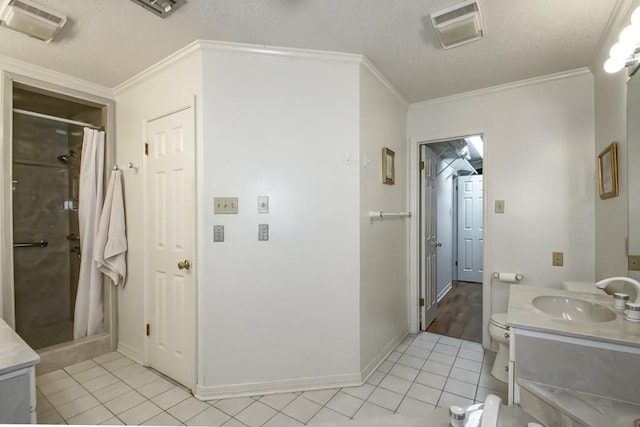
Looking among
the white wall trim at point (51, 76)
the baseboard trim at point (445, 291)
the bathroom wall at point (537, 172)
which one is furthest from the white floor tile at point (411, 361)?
the white wall trim at point (51, 76)

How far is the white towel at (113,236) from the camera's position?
2381mm

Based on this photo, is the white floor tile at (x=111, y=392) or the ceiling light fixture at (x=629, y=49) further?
the white floor tile at (x=111, y=392)

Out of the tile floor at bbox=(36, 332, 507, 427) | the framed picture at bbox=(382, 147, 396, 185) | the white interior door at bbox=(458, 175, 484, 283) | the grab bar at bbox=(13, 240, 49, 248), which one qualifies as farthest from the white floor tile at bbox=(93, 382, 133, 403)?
the white interior door at bbox=(458, 175, 484, 283)

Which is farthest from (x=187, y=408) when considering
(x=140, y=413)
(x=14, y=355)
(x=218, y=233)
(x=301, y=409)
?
(x=218, y=233)

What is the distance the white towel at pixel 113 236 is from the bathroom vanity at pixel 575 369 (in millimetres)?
2837

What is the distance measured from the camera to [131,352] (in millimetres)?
2430

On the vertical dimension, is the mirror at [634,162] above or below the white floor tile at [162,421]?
above

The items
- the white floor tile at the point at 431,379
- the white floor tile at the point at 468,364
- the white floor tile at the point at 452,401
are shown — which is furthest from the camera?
the white floor tile at the point at 468,364

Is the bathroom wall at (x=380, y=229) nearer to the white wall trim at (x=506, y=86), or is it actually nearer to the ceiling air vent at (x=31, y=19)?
the white wall trim at (x=506, y=86)

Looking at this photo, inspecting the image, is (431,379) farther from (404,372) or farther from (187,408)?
(187,408)

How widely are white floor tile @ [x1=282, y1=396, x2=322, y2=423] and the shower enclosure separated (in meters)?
2.31

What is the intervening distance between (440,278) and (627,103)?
3.14m

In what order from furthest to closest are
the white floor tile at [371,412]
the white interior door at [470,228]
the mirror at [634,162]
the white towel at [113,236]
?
the white interior door at [470,228] < the white towel at [113,236] < the white floor tile at [371,412] < the mirror at [634,162]

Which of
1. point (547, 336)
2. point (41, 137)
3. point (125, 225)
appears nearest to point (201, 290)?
point (125, 225)
